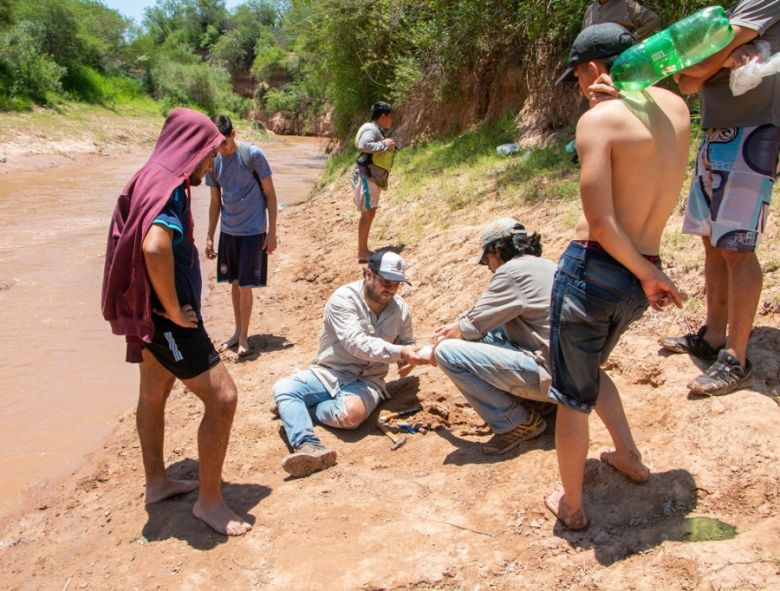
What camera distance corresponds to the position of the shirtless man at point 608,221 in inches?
95.3

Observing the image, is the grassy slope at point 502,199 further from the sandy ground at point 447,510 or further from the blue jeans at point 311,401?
the blue jeans at point 311,401

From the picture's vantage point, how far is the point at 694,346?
12.5ft

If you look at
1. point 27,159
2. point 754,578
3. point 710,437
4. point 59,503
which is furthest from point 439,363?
point 27,159

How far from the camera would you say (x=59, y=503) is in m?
4.02

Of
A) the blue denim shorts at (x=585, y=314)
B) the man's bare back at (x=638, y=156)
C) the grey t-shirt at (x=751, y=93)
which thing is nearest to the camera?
the man's bare back at (x=638, y=156)

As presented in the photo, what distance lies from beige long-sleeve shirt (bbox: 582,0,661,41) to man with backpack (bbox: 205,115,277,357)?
314 cm

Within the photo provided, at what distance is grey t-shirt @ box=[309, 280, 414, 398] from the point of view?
4225mm

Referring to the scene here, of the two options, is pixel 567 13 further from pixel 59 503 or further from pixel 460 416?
pixel 59 503

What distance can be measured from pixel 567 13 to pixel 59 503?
26.4 feet

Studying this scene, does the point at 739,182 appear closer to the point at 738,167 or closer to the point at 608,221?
the point at 738,167

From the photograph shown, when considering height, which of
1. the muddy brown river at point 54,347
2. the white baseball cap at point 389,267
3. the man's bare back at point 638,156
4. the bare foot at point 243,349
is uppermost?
the man's bare back at point 638,156

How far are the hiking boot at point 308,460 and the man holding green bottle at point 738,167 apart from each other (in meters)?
1.98

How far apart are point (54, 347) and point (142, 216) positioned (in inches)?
153

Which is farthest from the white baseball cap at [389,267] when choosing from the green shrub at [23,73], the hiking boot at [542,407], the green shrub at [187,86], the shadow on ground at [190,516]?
the green shrub at [187,86]
